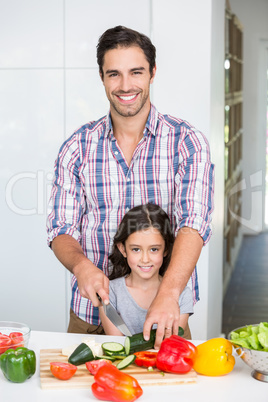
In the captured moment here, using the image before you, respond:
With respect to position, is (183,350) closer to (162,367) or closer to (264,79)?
(162,367)

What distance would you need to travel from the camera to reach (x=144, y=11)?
125 inches

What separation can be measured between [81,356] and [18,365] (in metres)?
0.17

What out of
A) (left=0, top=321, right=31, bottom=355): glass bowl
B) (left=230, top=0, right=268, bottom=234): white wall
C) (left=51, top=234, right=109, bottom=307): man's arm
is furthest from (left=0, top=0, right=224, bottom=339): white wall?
(left=230, top=0, right=268, bottom=234): white wall

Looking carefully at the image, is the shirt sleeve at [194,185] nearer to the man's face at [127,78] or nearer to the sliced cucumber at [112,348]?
the man's face at [127,78]

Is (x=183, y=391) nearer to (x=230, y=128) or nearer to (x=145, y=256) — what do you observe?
(x=145, y=256)

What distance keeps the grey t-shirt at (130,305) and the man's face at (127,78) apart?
66 centimetres

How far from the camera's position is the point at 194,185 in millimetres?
2141

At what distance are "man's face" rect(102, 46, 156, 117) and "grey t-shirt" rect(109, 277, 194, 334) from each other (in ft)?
2.17

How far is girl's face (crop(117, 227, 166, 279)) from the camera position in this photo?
230 cm

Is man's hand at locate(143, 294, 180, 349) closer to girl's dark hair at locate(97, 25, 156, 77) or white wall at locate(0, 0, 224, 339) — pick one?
girl's dark hair at locate(97, 25, 156, 77)

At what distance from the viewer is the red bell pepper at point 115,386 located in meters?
1.50

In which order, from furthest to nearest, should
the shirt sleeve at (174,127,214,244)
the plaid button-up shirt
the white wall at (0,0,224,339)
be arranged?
the white wall at (0,0,224,339) → the plaid button-up shirt → the shirt sleeve at (174,127,214,244)

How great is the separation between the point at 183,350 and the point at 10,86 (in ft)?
6.99

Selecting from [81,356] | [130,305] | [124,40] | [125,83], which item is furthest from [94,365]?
[124,40]
